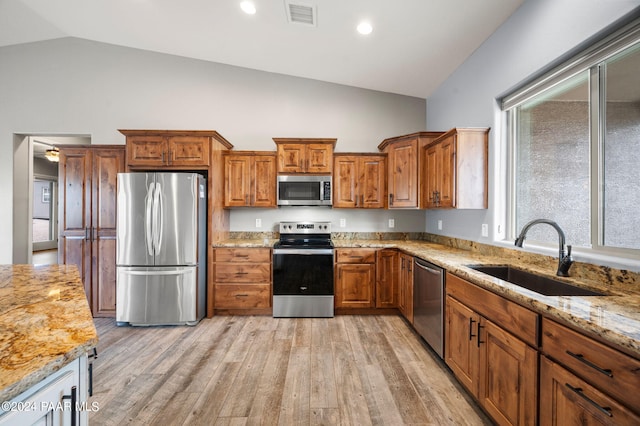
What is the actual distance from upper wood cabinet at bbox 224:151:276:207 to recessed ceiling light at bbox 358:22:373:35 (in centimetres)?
179

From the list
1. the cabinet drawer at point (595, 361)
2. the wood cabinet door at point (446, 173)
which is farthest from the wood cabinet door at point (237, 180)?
the cabinet drawer at point (595, 361)

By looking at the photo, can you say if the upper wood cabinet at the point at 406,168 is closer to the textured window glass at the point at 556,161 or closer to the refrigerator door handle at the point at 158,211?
the textured window glass at the point at 556,161

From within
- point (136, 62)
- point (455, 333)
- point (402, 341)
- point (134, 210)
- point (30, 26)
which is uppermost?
point (30, 26)

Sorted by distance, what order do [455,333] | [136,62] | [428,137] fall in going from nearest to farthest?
[455,333], [428,137], [136,62]

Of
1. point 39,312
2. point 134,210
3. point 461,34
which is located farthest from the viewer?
point 134,210

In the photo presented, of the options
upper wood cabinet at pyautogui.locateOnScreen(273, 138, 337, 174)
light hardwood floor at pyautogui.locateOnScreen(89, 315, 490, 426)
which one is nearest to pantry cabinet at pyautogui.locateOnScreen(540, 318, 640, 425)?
light hardwood floor at pyautogui.locateOnScreen(89, 315, 490, 426)

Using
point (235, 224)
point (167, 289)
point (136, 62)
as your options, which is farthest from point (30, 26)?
point (167, 289)

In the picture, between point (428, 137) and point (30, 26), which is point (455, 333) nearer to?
point (428, 137)

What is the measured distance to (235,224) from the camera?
4.11m

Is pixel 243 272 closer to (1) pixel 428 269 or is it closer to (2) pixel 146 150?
(2) pixel 146 150

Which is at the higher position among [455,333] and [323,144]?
[323,144]

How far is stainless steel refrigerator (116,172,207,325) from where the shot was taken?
320 cm

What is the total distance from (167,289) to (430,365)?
9.54 feet

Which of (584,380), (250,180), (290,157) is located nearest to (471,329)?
(584,380)
